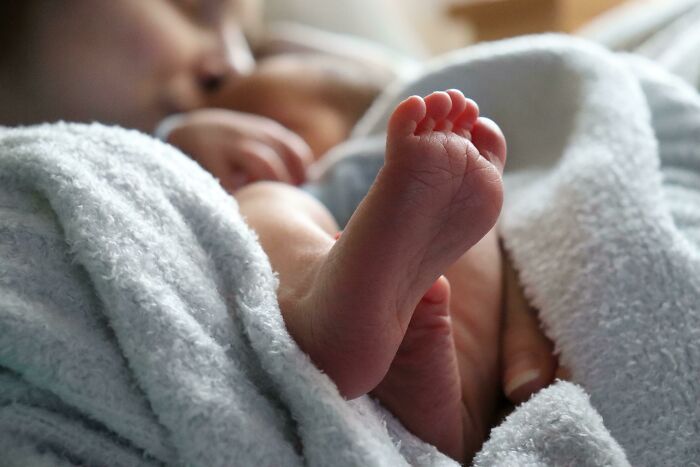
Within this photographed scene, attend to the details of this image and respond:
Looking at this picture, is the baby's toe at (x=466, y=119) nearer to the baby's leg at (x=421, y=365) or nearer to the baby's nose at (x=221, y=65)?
the baby's leg at (x=421, y=365)

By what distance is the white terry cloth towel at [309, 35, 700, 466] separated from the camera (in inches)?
16.3

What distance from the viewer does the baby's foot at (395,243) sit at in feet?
1.19

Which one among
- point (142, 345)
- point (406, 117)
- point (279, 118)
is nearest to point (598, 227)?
point (406, 117)

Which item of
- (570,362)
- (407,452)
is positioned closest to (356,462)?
(407,452)

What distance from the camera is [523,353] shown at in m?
0.49

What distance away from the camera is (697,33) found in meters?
0.87

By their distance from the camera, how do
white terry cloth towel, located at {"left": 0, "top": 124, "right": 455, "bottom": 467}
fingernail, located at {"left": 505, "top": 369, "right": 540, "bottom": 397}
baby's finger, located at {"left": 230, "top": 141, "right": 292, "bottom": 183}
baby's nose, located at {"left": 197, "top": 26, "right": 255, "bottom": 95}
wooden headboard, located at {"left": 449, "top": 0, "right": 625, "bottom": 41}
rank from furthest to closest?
wooden headboard, located at {"left": 449, "top": 0, "right": 625, "bottom": 41} → baby's nose, located at {"left": 197, "top": 26, "right": 255, "bottom": 95} → baby's finger, located at {"left": 230, "top": 141, "right": 292, "bottom": 183} → fingernail, located at {"left": 505, "top": 369, "right": 540, "bottom": 397} → white terry cloth towel, located at {"left": 0, "top": 124, "right": 455, "bottom": 467}

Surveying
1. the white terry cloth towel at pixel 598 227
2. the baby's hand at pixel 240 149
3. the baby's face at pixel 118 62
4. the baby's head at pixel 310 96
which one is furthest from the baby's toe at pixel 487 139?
the baby's face at pixel 118 62

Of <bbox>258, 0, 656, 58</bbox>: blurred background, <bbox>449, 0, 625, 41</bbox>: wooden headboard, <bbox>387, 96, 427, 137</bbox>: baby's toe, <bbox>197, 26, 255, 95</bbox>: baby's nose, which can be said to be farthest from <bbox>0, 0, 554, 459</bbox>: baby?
<bbox>449, 0, 625, 41</bbox>: wooden headboard

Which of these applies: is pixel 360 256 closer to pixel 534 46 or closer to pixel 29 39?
pixel 534 46

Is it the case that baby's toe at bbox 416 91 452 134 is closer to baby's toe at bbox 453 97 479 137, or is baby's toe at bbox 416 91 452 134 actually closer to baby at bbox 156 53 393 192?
baby's toe at bbox 453 97 479 137

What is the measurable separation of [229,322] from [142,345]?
5 centimetres

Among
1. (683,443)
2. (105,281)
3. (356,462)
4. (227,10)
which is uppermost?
(227,10)

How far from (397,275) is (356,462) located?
10cm
